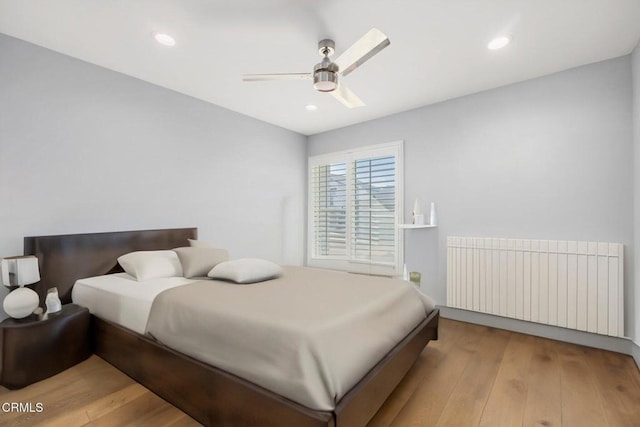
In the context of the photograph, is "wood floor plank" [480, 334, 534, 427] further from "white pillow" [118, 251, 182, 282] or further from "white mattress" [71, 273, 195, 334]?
"white pillow" [118, 251, 182, 282]

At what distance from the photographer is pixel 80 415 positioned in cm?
165

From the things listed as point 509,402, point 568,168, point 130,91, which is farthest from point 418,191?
point 130,91

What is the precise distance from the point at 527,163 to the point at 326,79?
2.24 m

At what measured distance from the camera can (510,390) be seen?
1.93 m

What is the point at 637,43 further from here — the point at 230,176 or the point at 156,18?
Result: the point at 230,176

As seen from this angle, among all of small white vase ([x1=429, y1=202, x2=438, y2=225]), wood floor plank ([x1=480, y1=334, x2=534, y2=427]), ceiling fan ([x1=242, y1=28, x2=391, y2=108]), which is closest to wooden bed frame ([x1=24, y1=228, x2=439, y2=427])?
wood floor plank ([x1=480, y1=334, x2=534, y2=427])

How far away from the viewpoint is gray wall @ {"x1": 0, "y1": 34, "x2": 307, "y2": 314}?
2.29m

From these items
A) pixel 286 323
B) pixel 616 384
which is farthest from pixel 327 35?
pixel 616 384

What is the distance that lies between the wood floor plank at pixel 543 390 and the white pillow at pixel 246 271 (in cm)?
190

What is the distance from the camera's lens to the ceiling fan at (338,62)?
1.80 m

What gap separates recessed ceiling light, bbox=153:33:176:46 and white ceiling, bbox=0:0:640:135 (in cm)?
5

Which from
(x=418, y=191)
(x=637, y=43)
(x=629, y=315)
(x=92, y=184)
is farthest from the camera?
(x=418, y=191)

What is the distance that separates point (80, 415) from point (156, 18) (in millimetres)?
2532

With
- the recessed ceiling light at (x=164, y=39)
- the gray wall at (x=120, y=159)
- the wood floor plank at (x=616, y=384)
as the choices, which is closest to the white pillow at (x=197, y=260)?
the gray wall at (x=120, y=159)
